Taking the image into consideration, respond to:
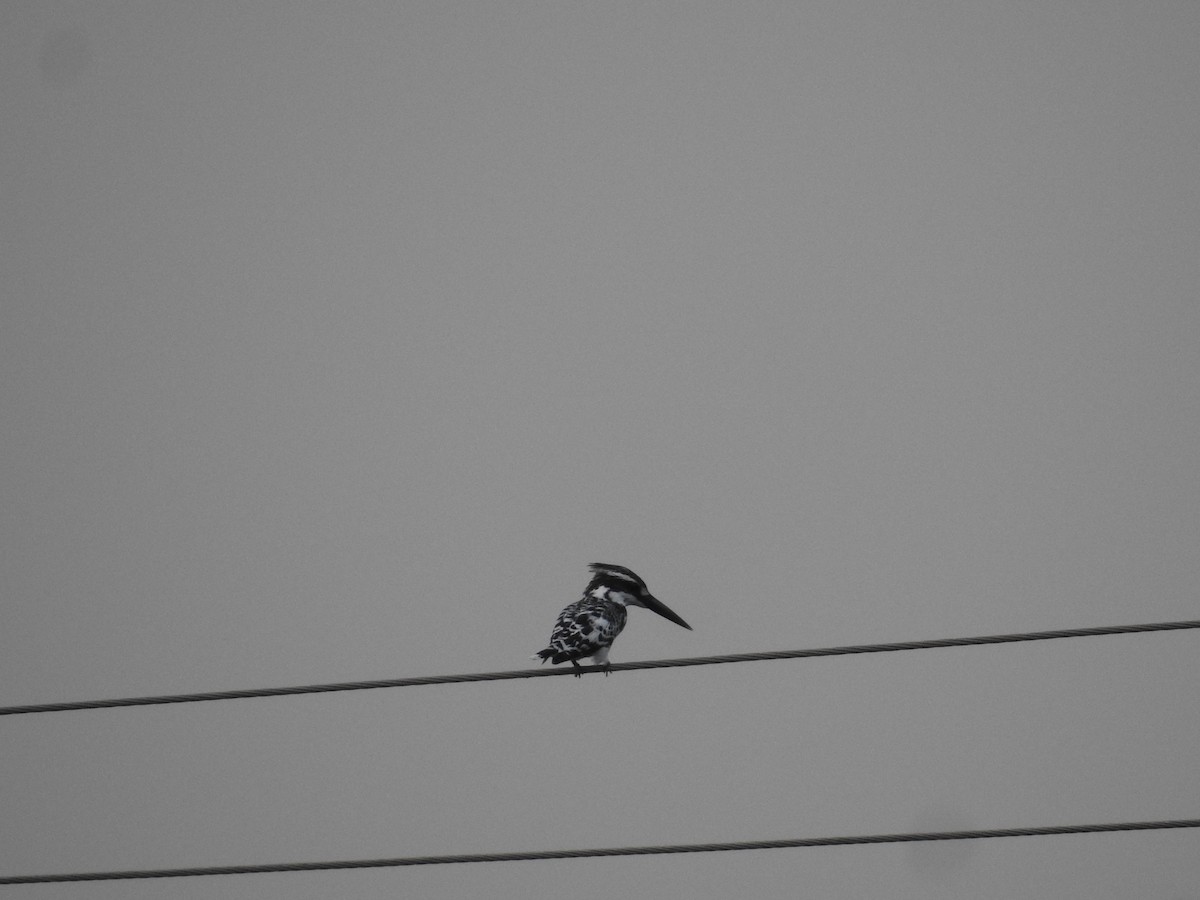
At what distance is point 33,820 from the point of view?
138m

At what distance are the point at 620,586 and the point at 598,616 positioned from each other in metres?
1.05

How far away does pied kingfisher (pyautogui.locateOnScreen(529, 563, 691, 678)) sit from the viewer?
32.4 feet

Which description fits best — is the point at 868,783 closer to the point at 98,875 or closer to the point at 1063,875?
the point at 1063,875

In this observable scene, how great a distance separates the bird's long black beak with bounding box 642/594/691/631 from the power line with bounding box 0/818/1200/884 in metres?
5.62

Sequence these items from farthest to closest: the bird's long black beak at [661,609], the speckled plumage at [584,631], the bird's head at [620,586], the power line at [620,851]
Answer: the bird's long black beak at [661,609] < the bird's head at [620,586] < the speckled plumage at [584,631] < the power line at [620,851]

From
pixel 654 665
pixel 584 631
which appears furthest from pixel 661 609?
pixel 654 665

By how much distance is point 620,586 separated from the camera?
448 inches

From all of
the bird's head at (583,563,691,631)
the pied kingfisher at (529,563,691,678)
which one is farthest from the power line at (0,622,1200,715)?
the bird's head at (583,563,691,631)

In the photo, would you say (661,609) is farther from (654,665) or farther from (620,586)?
(654,665)

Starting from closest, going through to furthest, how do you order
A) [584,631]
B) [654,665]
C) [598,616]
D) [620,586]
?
[654,665] → [584,631] → [598,616] → [620,586]

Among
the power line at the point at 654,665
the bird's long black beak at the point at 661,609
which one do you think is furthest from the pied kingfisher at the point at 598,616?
the power line at the point at 654,665

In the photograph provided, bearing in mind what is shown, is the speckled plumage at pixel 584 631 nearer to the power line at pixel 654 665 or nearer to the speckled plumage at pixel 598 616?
the speckled plumage at pixel 598 616

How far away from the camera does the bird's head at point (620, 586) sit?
37.0ft

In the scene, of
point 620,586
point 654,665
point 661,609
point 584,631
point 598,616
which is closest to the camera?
point 654,665
